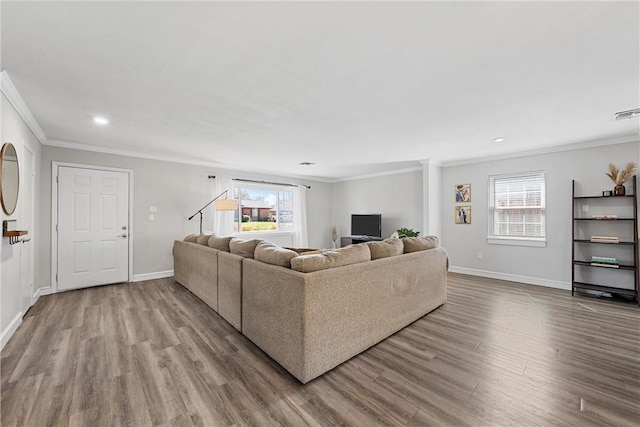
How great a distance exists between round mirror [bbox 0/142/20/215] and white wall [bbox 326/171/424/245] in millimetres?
6132

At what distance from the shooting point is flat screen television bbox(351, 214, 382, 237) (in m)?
6.51

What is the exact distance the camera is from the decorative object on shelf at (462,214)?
17.6ft

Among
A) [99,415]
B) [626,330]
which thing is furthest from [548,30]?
[99,415]

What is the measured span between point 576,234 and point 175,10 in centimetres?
586

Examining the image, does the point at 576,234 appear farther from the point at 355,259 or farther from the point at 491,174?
the point at 355,259

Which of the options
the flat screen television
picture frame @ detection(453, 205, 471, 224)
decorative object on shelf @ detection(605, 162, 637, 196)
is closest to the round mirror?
the flat screen television

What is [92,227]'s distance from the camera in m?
4.30

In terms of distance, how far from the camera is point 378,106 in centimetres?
277

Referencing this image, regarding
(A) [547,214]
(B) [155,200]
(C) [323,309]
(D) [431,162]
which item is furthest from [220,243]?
(A) [547,214]

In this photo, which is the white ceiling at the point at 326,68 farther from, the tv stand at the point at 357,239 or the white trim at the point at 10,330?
the tv stand at the point at 357,239

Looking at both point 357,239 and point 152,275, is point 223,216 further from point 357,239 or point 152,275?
point 357,239

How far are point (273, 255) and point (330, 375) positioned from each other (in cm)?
103

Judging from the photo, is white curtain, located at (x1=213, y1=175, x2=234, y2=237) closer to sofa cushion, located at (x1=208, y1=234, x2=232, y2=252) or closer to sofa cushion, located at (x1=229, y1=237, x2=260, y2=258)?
sofa cushion, located at (x1=208, y1=234, x2=232, y2=252)

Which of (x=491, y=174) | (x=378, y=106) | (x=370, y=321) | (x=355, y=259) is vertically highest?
(x=378, y=106)
